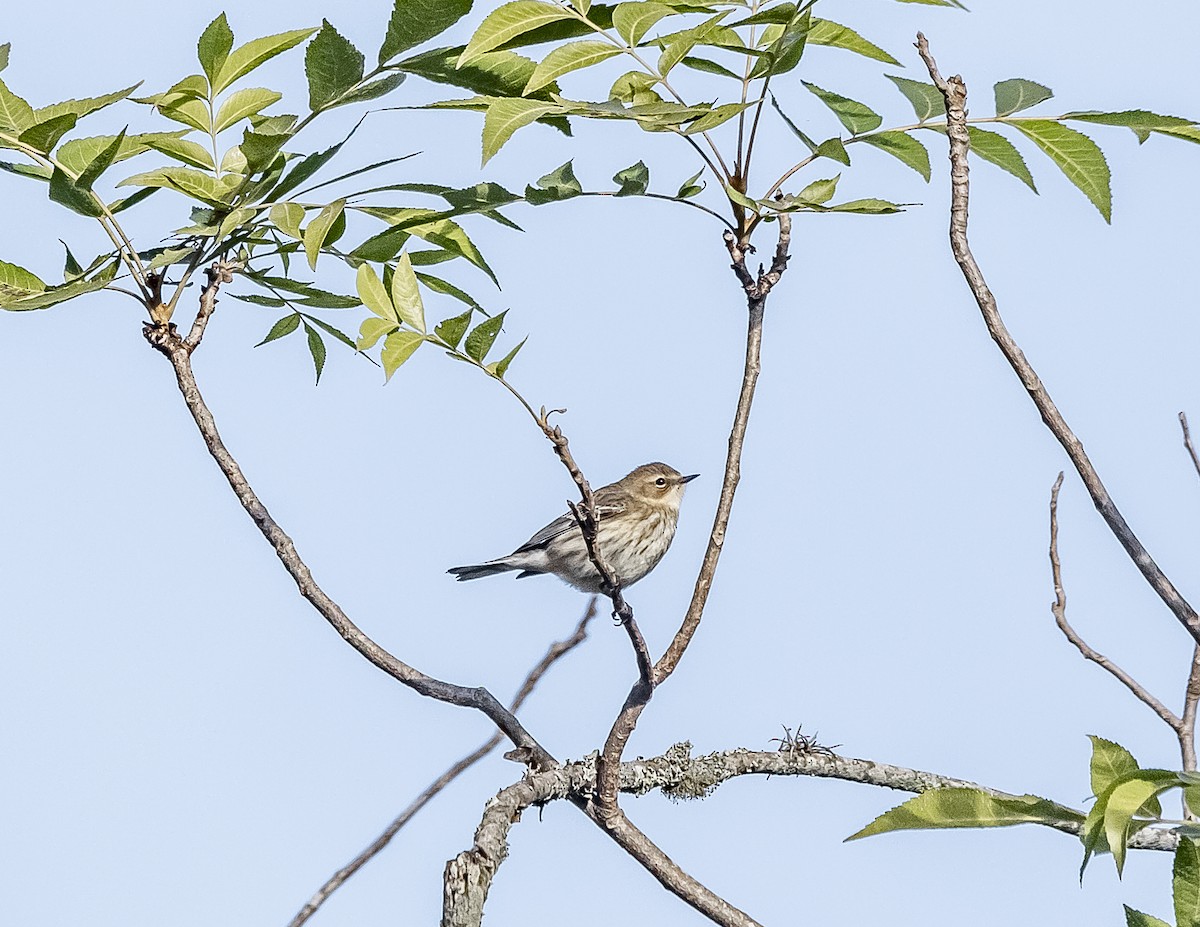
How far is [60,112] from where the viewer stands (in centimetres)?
366

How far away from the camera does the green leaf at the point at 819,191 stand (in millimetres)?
3445

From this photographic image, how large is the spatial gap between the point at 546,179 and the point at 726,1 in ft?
2.06

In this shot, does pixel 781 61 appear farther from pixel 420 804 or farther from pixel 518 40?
pixel 420 804

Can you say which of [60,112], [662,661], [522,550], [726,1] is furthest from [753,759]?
[522,550]

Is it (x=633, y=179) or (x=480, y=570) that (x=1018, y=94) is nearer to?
(x=633, y=179)

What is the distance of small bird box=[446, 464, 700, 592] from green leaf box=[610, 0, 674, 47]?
834 cm

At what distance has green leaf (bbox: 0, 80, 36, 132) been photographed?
3.58 metres

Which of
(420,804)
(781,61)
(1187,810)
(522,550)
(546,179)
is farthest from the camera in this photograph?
(522,550)

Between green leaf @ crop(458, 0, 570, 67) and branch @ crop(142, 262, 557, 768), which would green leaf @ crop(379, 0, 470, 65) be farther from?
branch @ crop(142, 262, 557, 768)

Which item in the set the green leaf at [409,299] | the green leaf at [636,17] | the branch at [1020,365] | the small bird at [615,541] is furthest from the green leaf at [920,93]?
the small bird at [615,541]

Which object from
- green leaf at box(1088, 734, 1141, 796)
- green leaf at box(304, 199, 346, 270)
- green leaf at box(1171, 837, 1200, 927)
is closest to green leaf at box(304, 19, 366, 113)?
green leaf at box(304, 199, 346, 270)

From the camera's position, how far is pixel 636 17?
338cm

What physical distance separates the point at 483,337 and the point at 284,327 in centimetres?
131

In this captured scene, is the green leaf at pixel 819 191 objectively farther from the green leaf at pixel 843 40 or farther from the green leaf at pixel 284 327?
the green leaf at pixel 284 327
